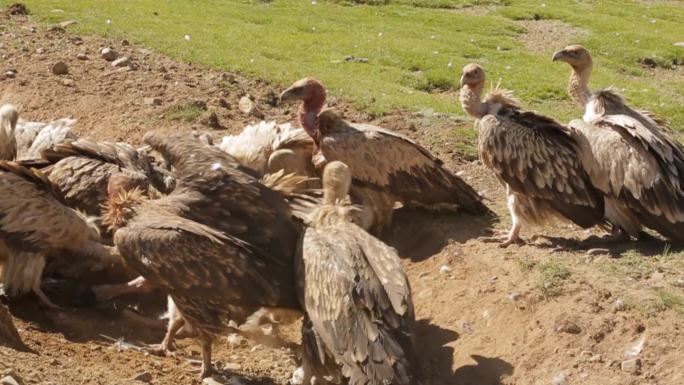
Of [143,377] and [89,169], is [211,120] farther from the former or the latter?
[143,377]

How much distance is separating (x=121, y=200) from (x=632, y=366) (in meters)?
3.60

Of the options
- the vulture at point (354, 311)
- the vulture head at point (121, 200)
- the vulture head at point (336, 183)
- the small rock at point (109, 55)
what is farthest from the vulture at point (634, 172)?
the small rock at point (109, 55)

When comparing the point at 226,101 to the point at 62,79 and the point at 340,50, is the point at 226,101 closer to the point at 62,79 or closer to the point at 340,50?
the point at 62,79

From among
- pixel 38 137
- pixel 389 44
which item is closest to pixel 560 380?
pixel 38 137

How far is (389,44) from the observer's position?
58.7 ft

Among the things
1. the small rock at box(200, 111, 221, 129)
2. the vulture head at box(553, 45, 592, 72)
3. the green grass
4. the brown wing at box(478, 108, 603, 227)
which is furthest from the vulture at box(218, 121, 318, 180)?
the green grass

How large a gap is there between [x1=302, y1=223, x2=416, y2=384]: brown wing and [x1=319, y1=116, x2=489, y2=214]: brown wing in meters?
2.48

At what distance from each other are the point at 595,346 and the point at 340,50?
11.1 m

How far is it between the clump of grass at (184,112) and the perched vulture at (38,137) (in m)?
1.86

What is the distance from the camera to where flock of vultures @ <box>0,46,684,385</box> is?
6480mm

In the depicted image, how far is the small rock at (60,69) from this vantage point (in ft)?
44.9

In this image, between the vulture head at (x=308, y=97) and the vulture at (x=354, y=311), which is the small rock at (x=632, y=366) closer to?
the vulture at (x=354, y=311)

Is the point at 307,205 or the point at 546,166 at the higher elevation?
the point at 546,166

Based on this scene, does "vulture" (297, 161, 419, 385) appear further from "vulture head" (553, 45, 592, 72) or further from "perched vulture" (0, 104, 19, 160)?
"vulture head" (553, 45, 592, 72)
